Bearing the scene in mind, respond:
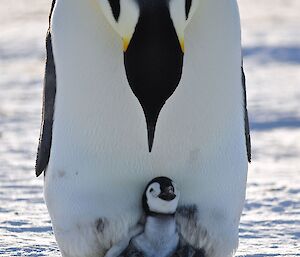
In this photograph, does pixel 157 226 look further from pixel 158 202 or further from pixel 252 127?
pixel 252 127

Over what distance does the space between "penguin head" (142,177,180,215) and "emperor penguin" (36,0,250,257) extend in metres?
0.07

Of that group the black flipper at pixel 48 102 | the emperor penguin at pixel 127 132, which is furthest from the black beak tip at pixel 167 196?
the black flipper at pixel 48 102

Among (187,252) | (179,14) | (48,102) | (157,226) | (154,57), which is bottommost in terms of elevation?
(187,252)

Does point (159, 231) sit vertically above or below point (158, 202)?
below

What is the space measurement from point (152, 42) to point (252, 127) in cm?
451

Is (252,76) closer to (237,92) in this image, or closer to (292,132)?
(292,132)

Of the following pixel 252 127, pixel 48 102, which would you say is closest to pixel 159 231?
pixel 48 102

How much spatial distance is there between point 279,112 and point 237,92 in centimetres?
427

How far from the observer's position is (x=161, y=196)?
16.0 feet

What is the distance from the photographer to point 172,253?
509 cm

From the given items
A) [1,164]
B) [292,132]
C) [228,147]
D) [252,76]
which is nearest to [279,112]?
[292,132]

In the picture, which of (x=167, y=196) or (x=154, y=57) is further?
(x=167, y=196)

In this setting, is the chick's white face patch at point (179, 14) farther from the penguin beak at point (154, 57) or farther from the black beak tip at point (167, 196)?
the black beak tip at point (167, 196)

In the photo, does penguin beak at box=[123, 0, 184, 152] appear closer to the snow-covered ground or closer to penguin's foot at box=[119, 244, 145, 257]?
penguin's foot at box=[119, 244, 145, 257]
